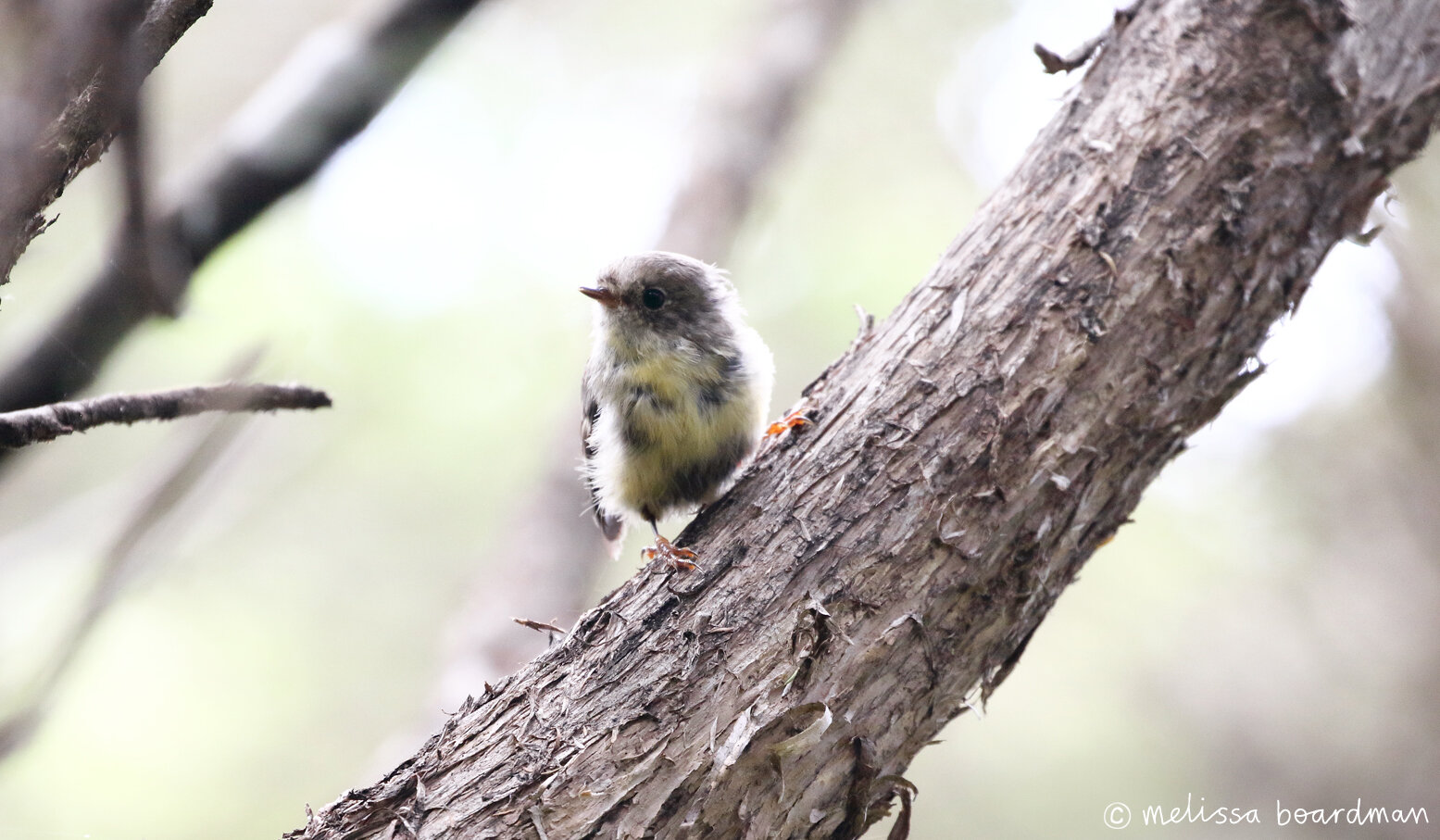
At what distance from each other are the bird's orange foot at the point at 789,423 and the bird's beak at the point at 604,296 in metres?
0.83

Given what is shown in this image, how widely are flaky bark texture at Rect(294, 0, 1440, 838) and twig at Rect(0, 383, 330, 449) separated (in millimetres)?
908

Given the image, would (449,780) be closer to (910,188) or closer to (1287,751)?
(1287,751)

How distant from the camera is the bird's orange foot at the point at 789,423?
271 cm

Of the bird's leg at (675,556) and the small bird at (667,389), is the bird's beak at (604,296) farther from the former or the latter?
the bird's leg at (675,556)

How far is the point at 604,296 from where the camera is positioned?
3.45 metres

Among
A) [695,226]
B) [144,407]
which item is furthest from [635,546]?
[144,407]

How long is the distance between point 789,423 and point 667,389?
0.60 meters

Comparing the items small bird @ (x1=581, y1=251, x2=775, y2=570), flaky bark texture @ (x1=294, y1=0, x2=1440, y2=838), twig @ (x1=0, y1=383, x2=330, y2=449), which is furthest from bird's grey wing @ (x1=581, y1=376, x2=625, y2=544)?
twig @ (x1=0, y1=383, x2=330, y2=449)

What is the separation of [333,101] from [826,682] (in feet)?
5.61

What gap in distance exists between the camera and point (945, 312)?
2564 mm

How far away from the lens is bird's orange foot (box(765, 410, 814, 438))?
2.71 m

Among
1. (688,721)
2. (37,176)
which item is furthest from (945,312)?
(37,176)

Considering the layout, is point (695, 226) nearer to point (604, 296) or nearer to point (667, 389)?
point (604, 296)

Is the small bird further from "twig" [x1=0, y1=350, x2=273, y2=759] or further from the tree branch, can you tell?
the tree branch
